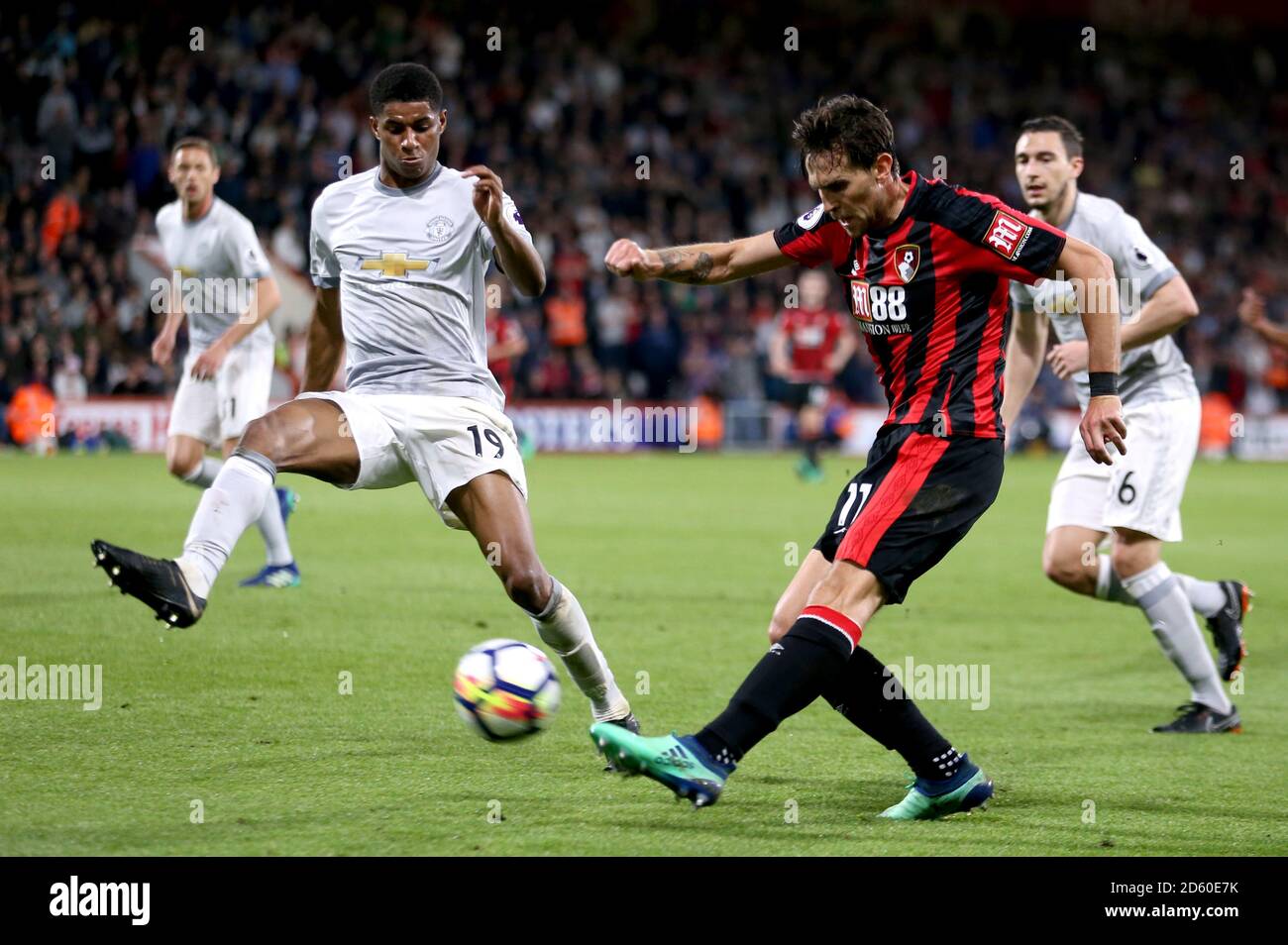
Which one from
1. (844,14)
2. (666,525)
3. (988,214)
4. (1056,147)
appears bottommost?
(666,525)

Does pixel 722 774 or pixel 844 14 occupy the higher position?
pixel 844 14

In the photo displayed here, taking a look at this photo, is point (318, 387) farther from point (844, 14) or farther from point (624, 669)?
point (844, 14)

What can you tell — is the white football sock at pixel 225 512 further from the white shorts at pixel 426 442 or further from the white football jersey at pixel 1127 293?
the white football jersey at pixel 1127 293

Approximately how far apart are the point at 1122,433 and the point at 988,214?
753 millimetres

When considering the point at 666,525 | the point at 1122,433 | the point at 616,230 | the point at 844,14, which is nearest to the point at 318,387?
the point at 1122,433

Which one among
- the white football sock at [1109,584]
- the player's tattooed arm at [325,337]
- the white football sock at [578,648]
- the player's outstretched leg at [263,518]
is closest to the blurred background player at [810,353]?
the player's outstretched leg at [263,518]

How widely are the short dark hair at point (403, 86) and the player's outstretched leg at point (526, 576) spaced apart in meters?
1.35

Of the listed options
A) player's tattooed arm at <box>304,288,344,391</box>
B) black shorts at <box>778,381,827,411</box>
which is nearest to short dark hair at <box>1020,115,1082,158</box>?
player's tattooed arm at <box>304,288,344,391</box>

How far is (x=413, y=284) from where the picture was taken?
584 centimetres

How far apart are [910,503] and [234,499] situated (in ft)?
6.77

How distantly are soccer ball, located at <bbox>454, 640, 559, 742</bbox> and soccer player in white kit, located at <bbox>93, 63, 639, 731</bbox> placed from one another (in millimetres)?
344

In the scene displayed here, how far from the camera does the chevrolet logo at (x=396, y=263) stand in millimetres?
5824

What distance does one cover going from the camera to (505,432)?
5.75m

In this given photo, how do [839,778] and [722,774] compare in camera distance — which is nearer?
[722,774]
